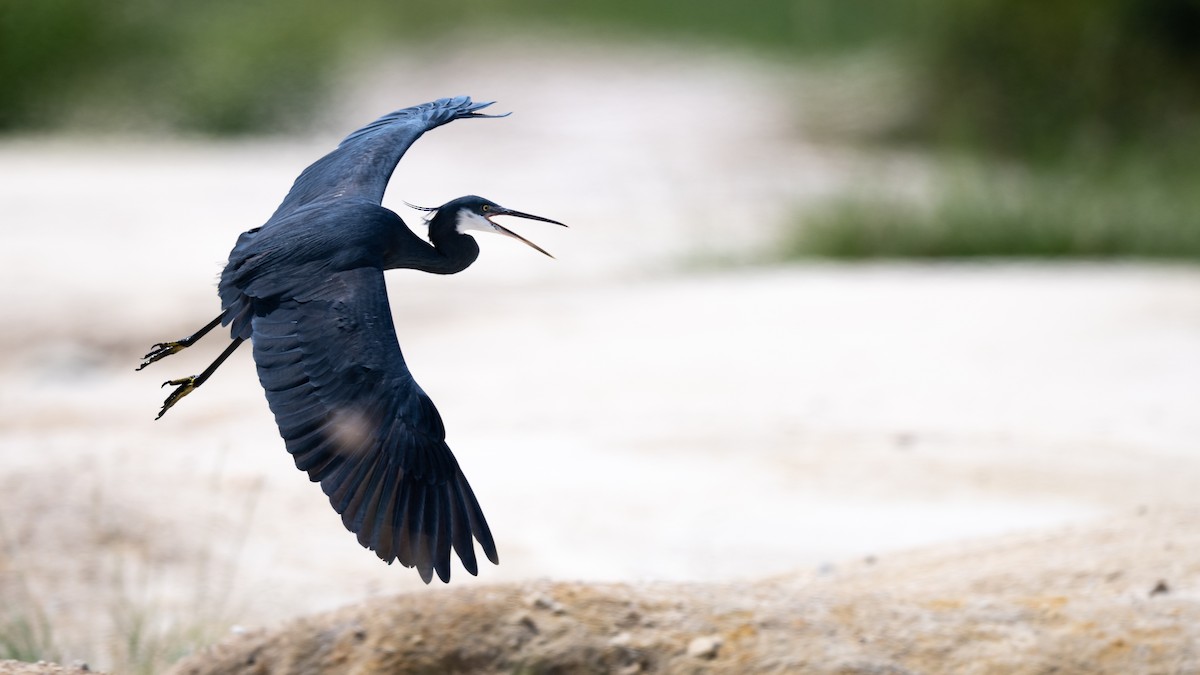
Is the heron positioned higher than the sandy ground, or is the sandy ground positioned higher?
the heron

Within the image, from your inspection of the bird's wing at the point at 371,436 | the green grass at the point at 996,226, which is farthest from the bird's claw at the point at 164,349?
the green grass at the point at 996,226

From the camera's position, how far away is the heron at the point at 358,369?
8.84ft

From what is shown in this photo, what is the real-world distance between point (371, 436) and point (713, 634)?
3.03 feet

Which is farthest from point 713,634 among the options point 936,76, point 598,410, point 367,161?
point 936,76

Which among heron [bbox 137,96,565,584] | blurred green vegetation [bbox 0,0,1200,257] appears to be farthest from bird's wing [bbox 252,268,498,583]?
blurred green vegetation [bbox 0,0,1200,257]

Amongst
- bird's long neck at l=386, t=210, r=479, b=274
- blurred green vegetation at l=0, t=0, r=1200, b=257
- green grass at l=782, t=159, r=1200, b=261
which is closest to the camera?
bird's long neck at l=386, t=210, r=479, b=274

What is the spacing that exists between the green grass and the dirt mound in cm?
592

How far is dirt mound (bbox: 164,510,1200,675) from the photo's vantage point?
10.5 feet

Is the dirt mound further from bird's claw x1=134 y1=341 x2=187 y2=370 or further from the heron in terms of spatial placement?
bird's claw x1=134 y1=341 x2=187 y2=370

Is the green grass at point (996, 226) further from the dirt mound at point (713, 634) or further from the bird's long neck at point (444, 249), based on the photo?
the bird's long neck at point (444, 249)

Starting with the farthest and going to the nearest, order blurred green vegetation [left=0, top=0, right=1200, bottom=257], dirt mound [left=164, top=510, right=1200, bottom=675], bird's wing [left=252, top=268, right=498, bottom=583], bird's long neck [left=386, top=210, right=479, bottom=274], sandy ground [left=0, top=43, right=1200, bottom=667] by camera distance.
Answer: blurred green vegetation [left=0, top=0, right=1200, bottom=257], sandy ground [left=0, top=43, right=1200, bottom=667], dirt mound [left=164, top=510, right=1200, bottom=675], bird's long neck [left=386, top=210, right=479, bottom=274], bird's wing [left=252, top=268, right=498, bottom=583]

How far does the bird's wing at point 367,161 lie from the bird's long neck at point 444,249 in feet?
0.49

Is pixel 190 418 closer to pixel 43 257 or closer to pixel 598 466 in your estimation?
pixel 598 466

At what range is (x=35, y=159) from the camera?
11320 millimetres
